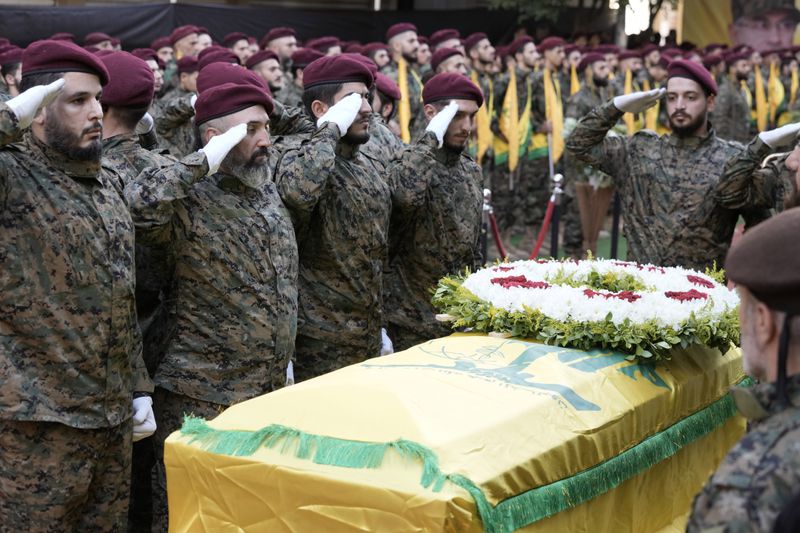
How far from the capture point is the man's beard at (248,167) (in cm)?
455

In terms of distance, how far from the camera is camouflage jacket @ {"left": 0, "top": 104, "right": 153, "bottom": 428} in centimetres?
372

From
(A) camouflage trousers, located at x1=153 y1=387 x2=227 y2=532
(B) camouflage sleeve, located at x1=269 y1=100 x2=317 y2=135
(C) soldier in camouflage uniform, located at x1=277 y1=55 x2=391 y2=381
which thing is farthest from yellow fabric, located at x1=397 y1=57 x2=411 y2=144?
(A) camouflage trousers, located at x1=153 y1=387 x2=227 y2=532

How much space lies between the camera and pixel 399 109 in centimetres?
1206

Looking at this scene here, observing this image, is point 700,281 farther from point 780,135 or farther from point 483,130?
point 483,130

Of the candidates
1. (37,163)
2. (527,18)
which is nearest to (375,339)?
(37,163)

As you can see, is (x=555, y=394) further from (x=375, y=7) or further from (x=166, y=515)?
(x=375, y=7)

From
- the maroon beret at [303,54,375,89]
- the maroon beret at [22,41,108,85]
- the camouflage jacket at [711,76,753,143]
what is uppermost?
the maroon beret at [22,41,108,85]

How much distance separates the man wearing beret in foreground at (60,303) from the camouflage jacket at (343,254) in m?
1.43

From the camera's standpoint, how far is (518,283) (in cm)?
481

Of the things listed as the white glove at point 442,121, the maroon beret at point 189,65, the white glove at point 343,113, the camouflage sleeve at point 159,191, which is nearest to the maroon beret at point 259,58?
the maroon beret at point 189,65

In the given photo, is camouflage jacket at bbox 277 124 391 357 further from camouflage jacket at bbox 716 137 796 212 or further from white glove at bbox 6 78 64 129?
camouflage jacket at bbox 716 137 796 212

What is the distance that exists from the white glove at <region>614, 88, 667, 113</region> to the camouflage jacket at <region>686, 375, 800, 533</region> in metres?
4.27

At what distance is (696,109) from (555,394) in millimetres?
3202

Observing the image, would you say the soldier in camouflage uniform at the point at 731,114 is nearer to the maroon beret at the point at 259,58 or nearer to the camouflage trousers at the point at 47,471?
the maroon beret at the point at 259,58
